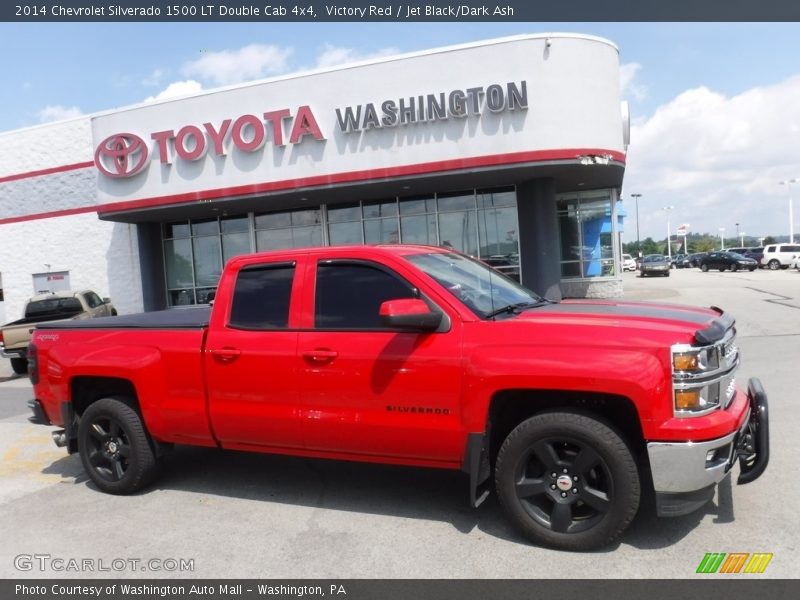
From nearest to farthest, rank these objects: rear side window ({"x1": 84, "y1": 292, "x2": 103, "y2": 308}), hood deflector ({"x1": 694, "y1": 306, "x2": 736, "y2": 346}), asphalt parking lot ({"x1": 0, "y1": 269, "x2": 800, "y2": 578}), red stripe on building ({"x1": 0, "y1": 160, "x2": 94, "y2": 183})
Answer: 1. hood deflector ({"x1": 694, "y1": 306, "x2": 736, "y2": 346})
2. asphalt parking lot ({"x1": 0, "y1": 269, "x2": 800, "y2": 578})
3. rear side window ({"x1": 84, "y1": 292, "x2": 103, "y2": 308})
4. red stripe on building ({"x1": 0, "y1": 160, "x2": 94, "y2": 183})

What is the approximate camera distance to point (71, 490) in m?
5.52

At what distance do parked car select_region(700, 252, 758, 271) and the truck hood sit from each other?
44018 millimetres

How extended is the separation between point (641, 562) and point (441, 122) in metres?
14.7

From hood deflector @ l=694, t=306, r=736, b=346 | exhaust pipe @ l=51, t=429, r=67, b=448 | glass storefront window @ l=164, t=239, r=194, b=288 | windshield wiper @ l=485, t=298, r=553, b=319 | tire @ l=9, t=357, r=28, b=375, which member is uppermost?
glass storefront window @ l=164, t=239, r=194, b=288

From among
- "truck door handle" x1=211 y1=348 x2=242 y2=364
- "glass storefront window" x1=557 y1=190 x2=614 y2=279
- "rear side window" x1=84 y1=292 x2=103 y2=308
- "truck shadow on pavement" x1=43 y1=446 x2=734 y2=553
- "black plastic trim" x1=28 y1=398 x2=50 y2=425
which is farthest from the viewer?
"glass storefront window" x1=557 y1=190 x2=614 y2=279

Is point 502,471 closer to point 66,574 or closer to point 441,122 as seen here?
point 66,574

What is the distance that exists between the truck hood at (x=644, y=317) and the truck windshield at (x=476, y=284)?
212mm

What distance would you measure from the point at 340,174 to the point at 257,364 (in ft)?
46.2

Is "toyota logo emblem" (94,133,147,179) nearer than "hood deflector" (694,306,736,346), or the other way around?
"hood deflector" (694,306,736,346)

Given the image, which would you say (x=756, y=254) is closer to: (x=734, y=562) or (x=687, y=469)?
(x=734, y=562)

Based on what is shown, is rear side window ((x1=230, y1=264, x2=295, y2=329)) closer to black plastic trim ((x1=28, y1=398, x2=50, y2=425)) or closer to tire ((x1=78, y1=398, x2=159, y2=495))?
tire ((x1=78, y1=398, x2=159, y2=495))

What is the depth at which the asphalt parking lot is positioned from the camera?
3.77m

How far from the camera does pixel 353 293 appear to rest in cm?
453
